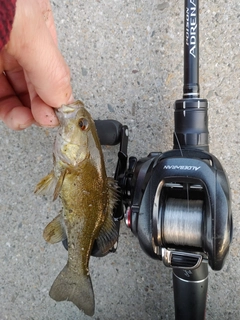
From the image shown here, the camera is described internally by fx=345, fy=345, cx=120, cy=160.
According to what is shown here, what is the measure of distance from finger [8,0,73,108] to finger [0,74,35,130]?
0.26 meters

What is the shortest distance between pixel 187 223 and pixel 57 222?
2.19 ft

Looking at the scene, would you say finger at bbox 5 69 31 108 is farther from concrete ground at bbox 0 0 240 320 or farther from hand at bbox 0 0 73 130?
concrete ground at bbox 0 0 240 320

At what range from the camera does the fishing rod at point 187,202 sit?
119 centimetres

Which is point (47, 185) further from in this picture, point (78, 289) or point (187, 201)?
point (187, 201)

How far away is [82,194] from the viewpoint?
1.55 meters

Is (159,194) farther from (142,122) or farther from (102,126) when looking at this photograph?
(142,122)

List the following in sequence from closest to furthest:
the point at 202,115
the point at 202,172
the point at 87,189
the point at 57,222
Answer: the point at 202,172, the point at 202,115, the point at 87,189, the point at 57,222

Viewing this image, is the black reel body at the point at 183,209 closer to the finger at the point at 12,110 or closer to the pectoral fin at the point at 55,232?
the pectoral fin at the point at 55,232

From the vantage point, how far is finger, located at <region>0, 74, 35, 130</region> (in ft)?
5.35

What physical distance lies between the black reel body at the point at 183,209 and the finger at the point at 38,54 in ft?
1.56

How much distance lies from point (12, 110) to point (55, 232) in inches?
24.6

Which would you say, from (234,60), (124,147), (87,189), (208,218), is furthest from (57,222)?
(234,60)

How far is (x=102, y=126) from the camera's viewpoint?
171 centimetres

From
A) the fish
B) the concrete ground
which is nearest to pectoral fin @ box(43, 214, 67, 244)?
→ the fish
